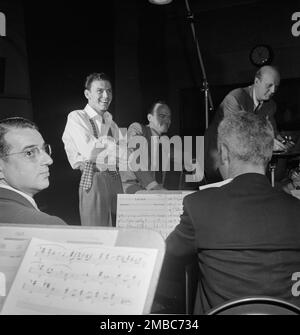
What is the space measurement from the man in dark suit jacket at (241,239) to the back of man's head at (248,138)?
8 cm

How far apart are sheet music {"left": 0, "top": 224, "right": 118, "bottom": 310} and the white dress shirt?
5.83ft

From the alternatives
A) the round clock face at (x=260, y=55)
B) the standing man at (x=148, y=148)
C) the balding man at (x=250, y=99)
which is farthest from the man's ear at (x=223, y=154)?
the round clock face at (x=260, y=55)

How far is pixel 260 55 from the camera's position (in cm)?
488

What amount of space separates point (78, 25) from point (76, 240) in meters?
3.24

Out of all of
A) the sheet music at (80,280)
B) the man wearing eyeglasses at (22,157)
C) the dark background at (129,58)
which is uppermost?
the dark background at (129,58)

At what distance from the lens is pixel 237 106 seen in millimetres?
3162

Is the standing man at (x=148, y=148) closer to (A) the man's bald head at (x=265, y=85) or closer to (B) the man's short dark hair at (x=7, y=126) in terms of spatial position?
(A) the man's bald head at (x=265, y=85)

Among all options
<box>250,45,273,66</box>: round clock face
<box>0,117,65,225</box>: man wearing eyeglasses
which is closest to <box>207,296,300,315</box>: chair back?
<box>0,117,65,225</box>: man wearing eyeglasses

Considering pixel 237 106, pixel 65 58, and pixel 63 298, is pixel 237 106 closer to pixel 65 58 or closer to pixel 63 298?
pixel 65 58

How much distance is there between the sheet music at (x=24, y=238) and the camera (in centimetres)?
86

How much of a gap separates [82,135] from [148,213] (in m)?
1.17

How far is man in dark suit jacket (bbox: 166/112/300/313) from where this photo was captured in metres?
1.21

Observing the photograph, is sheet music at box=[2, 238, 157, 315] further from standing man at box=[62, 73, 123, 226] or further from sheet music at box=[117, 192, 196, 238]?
standing man at box=[62, 73, 123, 226]

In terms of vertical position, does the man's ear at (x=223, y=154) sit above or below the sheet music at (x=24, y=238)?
above
